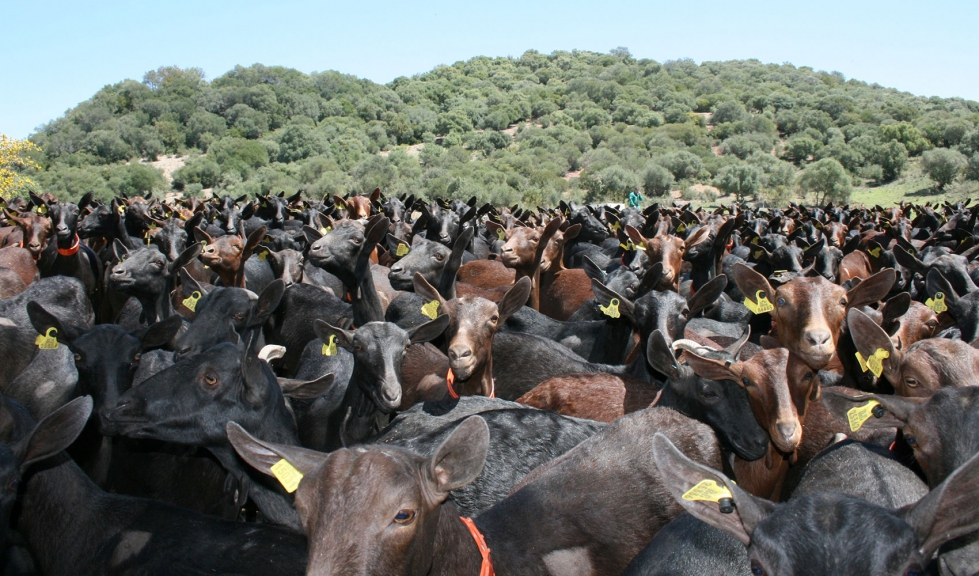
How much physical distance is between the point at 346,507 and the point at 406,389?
Result: 4.29 m

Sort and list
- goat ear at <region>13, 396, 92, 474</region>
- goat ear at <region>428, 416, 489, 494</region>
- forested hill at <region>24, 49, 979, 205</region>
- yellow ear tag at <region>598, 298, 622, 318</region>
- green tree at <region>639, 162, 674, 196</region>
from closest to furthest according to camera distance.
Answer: goat ear at <region>428, 416, 489, 494</region>, goat ear at <region>13, 396, 92, 474</region>, yellow ear tag at <region>598, 298, 622, 318</region>, forested hill at <region>24, 49, 979, 205</region>, green tree at <region>639, 162, 674, 196</region>

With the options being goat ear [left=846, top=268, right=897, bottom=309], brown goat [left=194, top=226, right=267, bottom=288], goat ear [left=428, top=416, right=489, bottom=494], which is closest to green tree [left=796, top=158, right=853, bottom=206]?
brown goat [left=194, top=226, right=267, bottom=288]

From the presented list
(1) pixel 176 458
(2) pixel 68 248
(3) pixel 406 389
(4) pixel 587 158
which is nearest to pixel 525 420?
(3) pixel 406 389

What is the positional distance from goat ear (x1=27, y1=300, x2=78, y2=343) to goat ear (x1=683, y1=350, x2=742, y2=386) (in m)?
4.71

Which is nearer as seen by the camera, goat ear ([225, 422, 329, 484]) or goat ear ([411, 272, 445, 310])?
goat ear ([225, 422, 329, 484])

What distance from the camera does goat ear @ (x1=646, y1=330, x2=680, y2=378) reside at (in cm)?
474

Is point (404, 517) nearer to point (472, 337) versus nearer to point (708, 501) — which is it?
point (708, 501)

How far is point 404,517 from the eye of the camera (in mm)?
2650

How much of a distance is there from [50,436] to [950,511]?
158 inches

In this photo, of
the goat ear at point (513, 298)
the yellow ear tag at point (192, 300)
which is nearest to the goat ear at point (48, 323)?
the yellow ear tag at point (192, 300)

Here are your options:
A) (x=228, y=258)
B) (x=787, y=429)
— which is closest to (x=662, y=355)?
(x=787, y=429)

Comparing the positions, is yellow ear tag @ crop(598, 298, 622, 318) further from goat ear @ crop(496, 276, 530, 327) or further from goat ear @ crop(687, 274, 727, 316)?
goat ear @ crop(496, 276, 530, 327)

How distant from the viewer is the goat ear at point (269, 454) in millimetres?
2871

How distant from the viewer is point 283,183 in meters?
49.7
